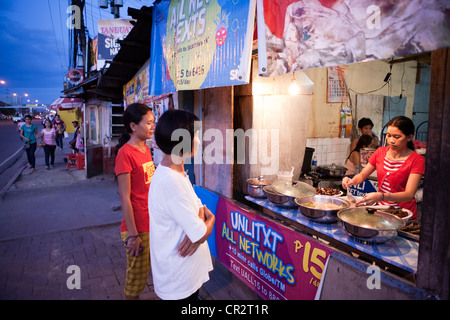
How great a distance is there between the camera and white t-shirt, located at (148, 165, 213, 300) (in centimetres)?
179

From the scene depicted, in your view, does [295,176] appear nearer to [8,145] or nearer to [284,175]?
[284,175]

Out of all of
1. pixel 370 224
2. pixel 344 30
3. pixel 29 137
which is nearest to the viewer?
pixel 344 30

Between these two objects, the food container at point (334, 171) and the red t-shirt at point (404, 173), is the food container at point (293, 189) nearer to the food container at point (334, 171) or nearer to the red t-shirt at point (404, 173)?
the red t-shirt at point (404, 173)

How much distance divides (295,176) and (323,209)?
1.87 meters

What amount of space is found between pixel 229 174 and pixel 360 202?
1638 mm

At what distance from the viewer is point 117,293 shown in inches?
141

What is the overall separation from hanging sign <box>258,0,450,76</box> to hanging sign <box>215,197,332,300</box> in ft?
4.98

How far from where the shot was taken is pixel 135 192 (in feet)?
8.73

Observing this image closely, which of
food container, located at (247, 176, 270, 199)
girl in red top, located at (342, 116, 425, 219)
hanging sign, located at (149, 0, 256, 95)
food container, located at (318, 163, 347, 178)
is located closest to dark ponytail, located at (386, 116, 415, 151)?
girl in red top, located at (342, 116, 425, 219)

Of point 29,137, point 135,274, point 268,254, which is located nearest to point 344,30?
point 268,254

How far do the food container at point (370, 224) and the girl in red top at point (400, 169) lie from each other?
0.27 m

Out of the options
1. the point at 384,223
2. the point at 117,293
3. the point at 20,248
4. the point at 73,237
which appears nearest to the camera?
the point at 384,223

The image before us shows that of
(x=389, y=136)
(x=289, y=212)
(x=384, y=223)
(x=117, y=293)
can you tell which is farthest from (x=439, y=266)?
(x=117, y=293)

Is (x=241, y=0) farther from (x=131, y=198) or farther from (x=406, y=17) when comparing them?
(x=131, y=198)
